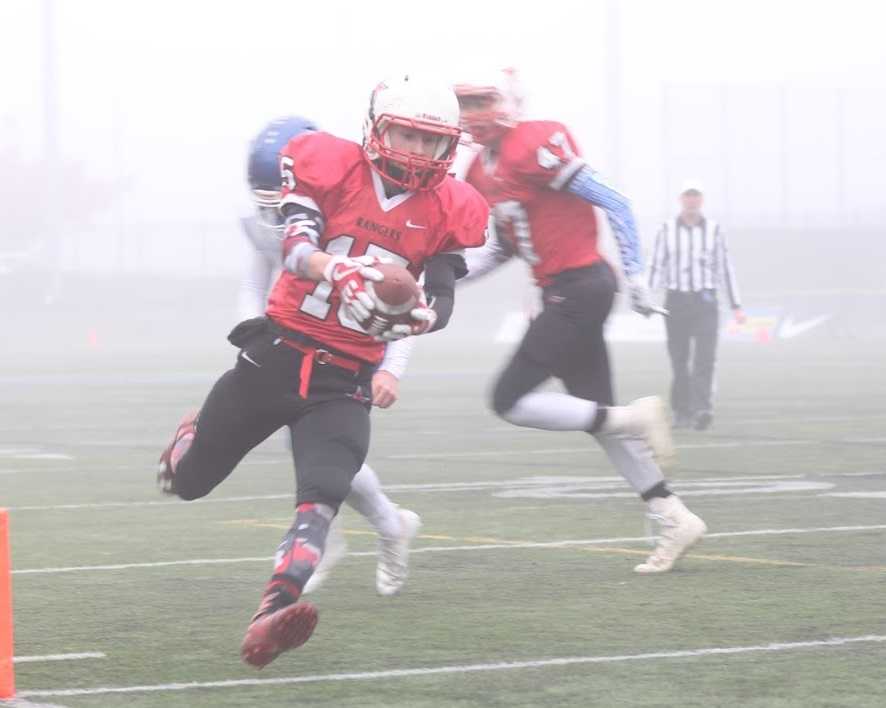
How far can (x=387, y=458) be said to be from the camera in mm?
11508

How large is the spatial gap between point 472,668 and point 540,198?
8.36 ft

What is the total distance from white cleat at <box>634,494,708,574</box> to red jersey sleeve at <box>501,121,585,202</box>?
1.22 metres

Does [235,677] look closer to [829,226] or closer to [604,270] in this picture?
[604,270]

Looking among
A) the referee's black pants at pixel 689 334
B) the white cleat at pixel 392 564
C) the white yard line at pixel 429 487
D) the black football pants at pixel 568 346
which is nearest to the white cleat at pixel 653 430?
the black football pants at pixel 568 346

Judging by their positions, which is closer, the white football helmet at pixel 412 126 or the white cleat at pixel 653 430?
the white football helmet at pixel 412 126

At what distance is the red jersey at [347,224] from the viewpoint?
5.32m

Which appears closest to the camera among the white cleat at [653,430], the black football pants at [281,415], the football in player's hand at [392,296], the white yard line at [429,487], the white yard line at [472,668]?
the white yard line at [472,668]

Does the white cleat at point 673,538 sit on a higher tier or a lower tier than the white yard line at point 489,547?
higher

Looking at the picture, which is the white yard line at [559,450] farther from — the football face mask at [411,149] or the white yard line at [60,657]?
the white yard line at [60,657]

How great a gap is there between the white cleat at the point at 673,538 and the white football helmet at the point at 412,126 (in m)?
1.84

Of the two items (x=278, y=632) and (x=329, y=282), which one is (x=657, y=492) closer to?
(x=329, y=282)

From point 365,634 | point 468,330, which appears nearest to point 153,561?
point 365,634

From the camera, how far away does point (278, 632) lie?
4621 millimetres

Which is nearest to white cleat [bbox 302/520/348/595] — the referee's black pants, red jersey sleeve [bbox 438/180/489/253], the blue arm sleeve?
red jersey sleeve [bbox 438/180/489/253]
